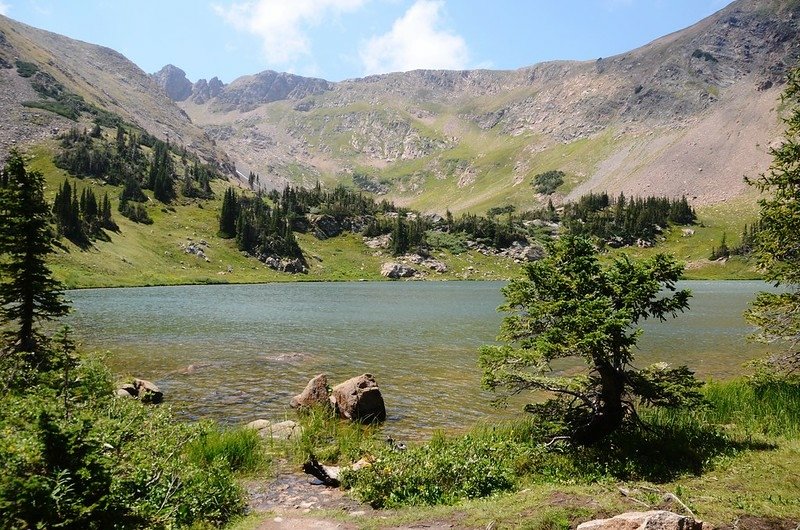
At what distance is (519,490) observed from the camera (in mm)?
12125

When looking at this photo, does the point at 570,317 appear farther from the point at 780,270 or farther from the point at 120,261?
the point at 120,261

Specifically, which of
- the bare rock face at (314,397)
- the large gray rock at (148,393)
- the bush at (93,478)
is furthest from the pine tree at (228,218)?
the bush at (93,478)

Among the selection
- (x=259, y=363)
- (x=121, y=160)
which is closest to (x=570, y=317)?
(x=259, y=363)

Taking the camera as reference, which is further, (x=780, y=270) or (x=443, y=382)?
(x=443, y=382)

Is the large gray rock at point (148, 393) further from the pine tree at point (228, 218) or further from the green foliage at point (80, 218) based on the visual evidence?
the pine tree at point (228, 218)

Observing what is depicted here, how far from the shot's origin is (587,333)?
13.0m

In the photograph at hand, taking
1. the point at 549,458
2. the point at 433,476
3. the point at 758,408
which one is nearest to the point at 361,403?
the point at 433,476

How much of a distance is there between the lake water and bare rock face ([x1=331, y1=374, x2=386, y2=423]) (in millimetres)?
1027

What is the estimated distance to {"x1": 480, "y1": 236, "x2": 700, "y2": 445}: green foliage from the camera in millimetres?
13453

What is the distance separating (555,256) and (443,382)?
15.6 meters

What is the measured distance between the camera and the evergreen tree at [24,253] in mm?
20219

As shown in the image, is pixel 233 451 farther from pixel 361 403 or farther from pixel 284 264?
pixel 284 264

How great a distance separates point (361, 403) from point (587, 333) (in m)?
11.6

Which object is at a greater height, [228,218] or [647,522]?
[228,218]
